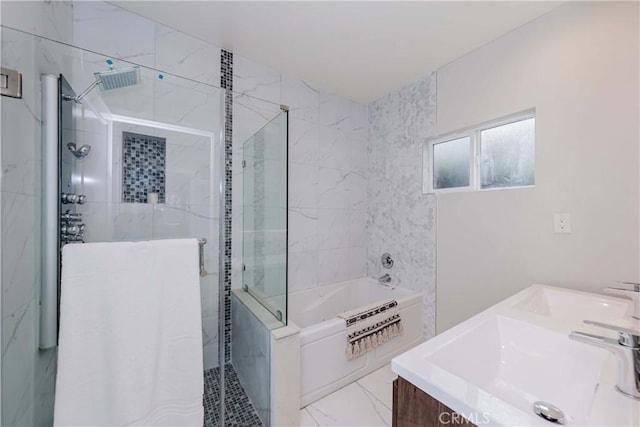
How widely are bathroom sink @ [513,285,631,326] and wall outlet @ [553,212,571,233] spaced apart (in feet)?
1.27

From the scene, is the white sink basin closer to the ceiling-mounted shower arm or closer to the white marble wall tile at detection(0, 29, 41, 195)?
the white marble wall tile at detection(0, 29, 41, 195)

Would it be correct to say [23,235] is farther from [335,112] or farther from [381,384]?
[335,112]

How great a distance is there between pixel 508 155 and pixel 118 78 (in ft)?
8.78

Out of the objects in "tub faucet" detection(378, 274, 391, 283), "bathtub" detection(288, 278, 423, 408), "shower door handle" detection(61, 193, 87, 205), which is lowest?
"bathtub" detection(288, 278, 423, 408)

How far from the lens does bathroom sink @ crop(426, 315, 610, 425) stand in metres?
0.77

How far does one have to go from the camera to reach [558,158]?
159 cm

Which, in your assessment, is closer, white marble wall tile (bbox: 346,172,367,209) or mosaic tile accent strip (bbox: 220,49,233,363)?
mosaic tile accent strip (bbox: 220,49,233,363)

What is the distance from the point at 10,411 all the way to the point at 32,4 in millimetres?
1674

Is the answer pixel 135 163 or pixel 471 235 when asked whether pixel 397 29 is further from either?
pixel 135 163

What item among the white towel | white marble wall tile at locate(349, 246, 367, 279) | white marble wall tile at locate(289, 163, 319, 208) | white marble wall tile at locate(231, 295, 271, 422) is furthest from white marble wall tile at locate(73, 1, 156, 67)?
white marble wall tile at locate(349, 246, 367, 279)

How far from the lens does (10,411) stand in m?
0.90

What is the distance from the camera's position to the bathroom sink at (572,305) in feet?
3.95

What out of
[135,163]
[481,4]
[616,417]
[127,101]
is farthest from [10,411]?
[481,4]

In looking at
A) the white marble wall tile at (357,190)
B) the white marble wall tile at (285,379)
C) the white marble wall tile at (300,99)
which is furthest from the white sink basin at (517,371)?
the white marble wall tile at (300,99)
